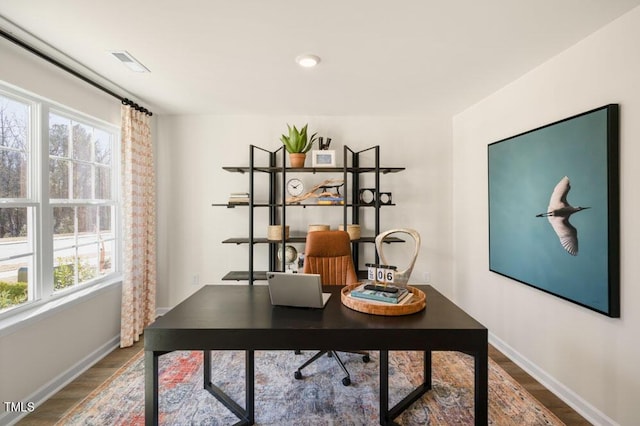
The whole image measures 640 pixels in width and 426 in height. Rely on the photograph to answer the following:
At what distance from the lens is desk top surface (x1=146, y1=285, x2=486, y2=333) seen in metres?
1.46

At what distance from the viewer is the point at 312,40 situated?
2.02m

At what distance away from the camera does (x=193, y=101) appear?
10.6ft

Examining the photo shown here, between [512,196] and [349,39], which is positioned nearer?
[349,39]

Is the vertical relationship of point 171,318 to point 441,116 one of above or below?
below

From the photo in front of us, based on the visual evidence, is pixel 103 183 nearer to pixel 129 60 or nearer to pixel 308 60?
pixel 129 60

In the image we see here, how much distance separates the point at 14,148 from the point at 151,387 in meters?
1.89

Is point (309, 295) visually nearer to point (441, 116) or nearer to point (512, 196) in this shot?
point (512, 196)

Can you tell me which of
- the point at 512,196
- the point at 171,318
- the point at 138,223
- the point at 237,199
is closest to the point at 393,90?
the point at 512,196

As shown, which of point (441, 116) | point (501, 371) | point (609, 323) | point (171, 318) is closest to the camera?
point (171, 318)

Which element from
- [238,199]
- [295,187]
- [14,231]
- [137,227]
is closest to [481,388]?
[295,187]

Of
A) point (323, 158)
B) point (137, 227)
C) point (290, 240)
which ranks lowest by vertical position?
point (290, 240)

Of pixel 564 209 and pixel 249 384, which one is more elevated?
pixel 564 209

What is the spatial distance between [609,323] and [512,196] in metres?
1.13

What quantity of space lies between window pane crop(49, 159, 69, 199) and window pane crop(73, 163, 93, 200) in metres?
0.09
